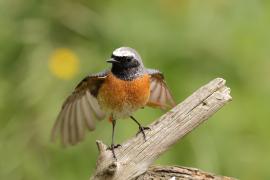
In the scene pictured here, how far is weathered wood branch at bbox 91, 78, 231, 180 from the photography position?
494 centimetres

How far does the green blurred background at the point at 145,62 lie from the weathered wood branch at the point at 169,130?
161 centimetres

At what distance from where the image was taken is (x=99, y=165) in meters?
4.88

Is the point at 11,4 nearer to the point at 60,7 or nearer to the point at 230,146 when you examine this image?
the point at 60,7

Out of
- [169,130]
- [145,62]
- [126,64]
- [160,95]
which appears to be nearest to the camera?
[169,130]

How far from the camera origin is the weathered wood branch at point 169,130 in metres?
4.94

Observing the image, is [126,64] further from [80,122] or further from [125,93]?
[80,122]

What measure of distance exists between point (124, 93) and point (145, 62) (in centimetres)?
151

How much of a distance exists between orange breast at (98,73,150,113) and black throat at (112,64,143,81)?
2 centimetres

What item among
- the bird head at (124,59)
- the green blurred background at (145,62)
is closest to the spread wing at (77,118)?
the green blurred background at (145,62)

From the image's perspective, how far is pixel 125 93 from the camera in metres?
5.39

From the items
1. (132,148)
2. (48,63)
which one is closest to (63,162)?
(48,63)

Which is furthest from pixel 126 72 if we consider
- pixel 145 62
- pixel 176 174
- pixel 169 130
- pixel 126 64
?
Result: pixel 145 62

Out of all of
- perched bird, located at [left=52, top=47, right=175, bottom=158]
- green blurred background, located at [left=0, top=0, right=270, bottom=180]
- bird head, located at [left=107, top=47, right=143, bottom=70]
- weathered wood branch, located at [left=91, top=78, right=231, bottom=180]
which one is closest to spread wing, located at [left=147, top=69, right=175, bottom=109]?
perched bird, located at [left=52, top=47, right=175, bottom=158]

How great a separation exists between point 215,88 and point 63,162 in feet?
6.88
